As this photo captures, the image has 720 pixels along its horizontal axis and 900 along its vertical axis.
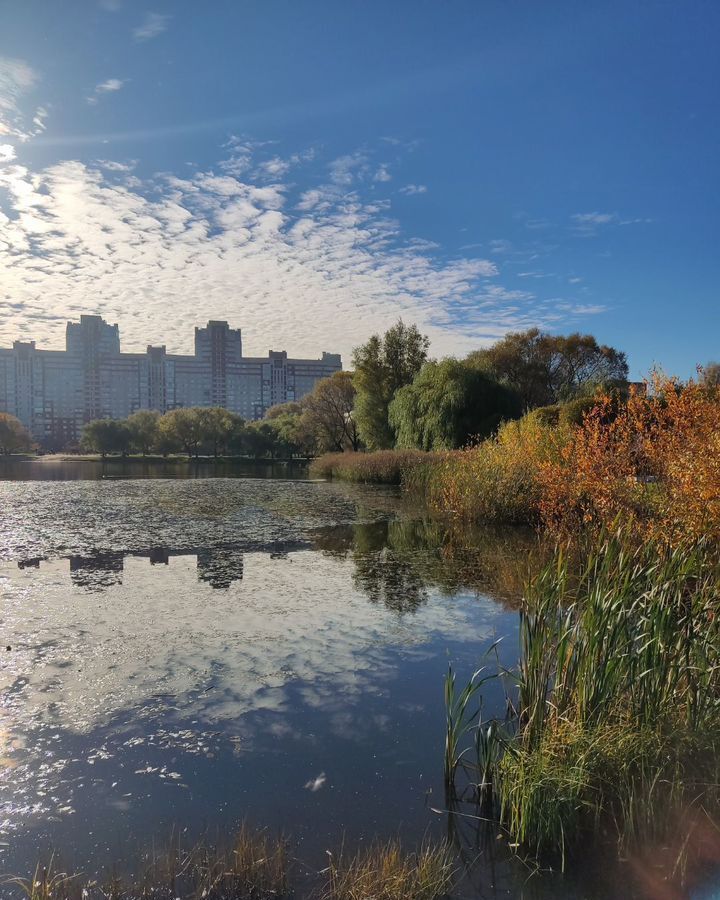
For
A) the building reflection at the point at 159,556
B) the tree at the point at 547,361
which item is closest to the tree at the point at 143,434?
the tree at the point at 547,361

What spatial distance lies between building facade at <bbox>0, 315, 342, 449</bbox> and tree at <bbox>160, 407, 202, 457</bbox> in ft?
242

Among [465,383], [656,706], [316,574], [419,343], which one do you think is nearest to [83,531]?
[316,574]

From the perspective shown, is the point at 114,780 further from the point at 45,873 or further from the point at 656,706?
the point at 656,706

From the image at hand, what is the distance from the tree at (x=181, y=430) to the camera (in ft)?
198

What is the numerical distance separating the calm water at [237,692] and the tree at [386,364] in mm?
25473

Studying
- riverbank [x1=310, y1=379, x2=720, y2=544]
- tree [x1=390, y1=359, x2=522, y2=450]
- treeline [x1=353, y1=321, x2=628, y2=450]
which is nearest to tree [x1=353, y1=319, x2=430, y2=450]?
treeline [x1=353, y1=321, x2=628, y2=450]

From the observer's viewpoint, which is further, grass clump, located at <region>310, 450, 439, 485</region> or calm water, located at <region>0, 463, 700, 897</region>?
grass clump, located at <region>310, 450, 439, 485</region>

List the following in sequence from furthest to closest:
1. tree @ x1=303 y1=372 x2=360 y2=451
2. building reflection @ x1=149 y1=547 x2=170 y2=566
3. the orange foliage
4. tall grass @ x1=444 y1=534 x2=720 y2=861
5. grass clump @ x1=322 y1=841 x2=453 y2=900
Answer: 1. tree @ x1=303 y1=372 x2=360 y2=451
2. building reflection @ x1=149 y1=547 x2=170 y2=566
3. the orange foliage
4. tall grass @ x1=444 y1=534 x2=720 y2=861
5. grass clump @ x1=322 y1=841 x2=453 y2=900

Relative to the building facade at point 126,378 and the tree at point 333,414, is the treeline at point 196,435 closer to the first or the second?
the tree at point 333,414

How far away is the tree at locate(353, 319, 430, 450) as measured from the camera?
116 ft

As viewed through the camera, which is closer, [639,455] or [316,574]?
[316,574]

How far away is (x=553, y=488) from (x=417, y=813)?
7813 millimetres

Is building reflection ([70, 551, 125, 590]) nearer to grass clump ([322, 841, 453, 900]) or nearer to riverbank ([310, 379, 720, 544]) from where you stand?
grass clump ([322, 841, 453, 900])

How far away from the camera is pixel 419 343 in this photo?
3741 centimetres
